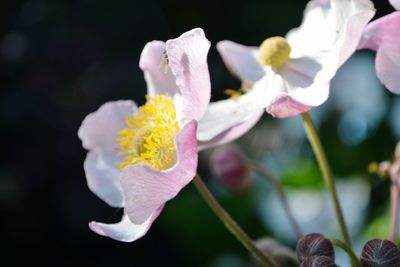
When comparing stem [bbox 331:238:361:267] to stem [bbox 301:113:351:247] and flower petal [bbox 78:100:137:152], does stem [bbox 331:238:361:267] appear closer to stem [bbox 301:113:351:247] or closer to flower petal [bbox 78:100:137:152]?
→ stem [bbox 301:113:351:247]

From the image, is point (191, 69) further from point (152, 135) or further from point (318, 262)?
point (318, 262)

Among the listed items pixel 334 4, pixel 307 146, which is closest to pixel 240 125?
pixel 334 4

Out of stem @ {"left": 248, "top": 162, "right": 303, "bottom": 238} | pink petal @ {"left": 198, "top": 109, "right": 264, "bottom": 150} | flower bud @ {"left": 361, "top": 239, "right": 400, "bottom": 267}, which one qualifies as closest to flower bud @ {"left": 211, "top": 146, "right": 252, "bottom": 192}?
stem @ {"left": 248, "top": 162, "right": 303, "bottom": 238}

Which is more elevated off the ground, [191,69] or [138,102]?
[191,69]

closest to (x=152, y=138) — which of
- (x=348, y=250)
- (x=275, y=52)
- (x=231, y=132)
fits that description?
(x=231, y=132)

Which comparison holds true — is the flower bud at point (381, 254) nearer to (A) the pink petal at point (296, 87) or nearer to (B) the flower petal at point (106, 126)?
(A) the pink petal at point (296, 87)

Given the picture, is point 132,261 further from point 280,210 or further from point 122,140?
point 122,140
